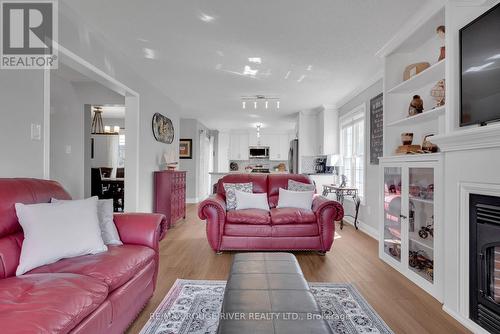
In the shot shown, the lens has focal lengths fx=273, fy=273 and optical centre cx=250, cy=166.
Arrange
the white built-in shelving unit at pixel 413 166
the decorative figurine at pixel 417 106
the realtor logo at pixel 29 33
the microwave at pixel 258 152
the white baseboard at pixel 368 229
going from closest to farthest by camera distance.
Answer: the realtor logo at pixel 29 33 < the white built-in shelving unit at pixel 413 166 < the decorative figurine at pixel 417 106 < the white baseboard at pixel 368 229 < the microwave at pixel 258 152

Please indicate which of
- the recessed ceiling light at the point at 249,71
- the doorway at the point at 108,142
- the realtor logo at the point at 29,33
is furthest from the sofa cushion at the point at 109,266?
the doorway at the point at 108,142

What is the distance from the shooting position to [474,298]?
A: 1874mm

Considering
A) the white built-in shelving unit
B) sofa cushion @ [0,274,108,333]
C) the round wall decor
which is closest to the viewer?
sofa cushion @ [0,274,108,333]

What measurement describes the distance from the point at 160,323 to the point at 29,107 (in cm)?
202

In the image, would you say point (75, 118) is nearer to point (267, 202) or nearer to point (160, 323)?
point (267, 202)

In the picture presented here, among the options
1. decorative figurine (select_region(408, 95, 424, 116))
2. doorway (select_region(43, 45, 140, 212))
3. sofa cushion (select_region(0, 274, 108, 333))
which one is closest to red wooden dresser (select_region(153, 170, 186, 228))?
doorway (select_region(43, 45, 140, 212))

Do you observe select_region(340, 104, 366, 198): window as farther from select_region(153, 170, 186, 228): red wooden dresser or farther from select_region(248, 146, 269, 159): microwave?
select_region(248, 146, 269, 159): microwave

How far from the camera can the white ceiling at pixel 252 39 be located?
8.00ft

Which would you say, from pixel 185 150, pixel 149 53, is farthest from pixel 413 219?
pixel 185 150

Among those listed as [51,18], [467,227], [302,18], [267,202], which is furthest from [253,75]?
[467,227]

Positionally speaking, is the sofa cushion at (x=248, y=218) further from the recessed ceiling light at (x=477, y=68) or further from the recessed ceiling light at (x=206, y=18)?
the recessed ceiling light at (x=477, y=68)

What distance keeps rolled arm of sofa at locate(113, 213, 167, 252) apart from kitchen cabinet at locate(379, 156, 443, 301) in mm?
2312

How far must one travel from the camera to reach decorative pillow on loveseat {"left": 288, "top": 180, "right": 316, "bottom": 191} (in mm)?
3924

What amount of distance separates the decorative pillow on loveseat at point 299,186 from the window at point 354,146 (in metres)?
1.34
